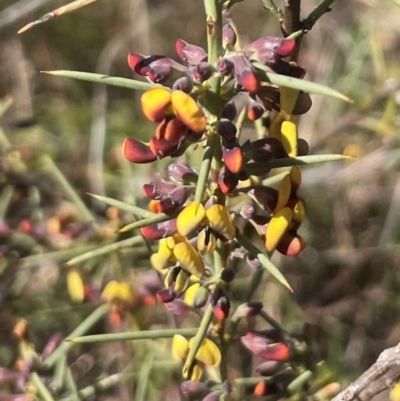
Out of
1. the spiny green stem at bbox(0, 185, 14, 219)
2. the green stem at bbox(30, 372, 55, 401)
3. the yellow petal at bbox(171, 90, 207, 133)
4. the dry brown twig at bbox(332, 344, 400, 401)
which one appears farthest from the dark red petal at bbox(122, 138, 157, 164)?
the spiny green stem at bbox(0, 185, 14, 219)

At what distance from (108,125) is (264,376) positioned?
1523 millimetres

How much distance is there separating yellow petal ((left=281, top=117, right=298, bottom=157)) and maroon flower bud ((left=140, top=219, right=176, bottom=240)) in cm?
16

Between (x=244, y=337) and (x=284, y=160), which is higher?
(x=284, y=160)

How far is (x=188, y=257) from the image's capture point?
76cm

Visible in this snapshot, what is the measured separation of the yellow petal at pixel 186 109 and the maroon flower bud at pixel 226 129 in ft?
0.14

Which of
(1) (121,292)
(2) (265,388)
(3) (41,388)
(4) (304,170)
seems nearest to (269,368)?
(2) (265,388)

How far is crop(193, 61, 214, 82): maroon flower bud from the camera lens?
2.13ft

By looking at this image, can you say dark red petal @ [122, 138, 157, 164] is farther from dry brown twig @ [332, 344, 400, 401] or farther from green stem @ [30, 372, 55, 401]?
green stem @ [30, 372, 55, 401]

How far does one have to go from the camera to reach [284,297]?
76.4 inches

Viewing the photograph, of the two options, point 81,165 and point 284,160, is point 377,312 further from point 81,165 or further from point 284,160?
point 284,160

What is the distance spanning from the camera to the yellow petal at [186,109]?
61 centimetres

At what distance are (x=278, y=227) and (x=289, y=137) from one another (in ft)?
0.33

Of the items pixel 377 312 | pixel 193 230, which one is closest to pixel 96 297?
pixel 193 230

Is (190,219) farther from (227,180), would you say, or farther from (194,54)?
(194,54)
